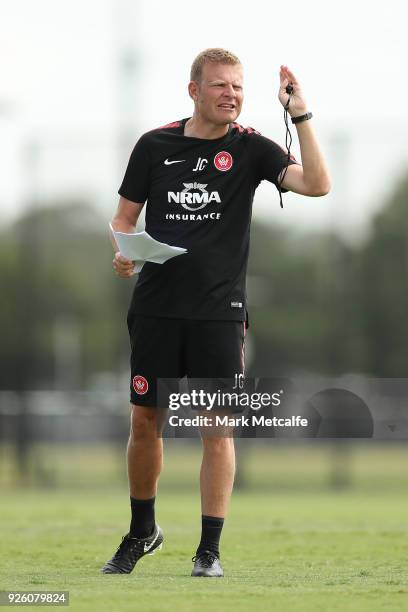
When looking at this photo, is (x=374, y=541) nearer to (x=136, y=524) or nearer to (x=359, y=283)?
(x=136, y=524)

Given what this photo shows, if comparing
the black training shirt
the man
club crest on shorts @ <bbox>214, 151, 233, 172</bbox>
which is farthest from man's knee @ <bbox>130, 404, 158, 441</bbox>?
club crest on shorts @ <bbox>214, 151, 233, 172</bbox>

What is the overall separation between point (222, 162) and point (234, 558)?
2235mm

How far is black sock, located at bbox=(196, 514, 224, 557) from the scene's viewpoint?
632 centimetres

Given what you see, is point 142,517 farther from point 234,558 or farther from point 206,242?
point 206,242

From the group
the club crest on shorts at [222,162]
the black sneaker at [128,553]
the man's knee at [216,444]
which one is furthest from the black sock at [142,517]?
the club crest on shorts at [222,162]

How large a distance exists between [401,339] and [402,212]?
7.82ft

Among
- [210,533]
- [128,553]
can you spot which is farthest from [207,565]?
[128,553]

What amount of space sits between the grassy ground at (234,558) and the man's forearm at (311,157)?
177cm

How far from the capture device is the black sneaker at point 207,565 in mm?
6242

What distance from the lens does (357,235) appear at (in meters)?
20.5

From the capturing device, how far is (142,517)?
21.9 ft

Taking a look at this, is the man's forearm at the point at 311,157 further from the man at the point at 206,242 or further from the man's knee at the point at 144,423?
the man's knee at the point at 144,423

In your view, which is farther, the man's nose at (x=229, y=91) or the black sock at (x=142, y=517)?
the black sock at (x=142, y=517)

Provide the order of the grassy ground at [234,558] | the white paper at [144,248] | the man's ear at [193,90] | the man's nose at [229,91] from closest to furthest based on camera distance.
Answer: the grassy ground at [234,558] < the white paper at [144,248] < the man's nose at [229,91] < the man's ear at [193,90]
